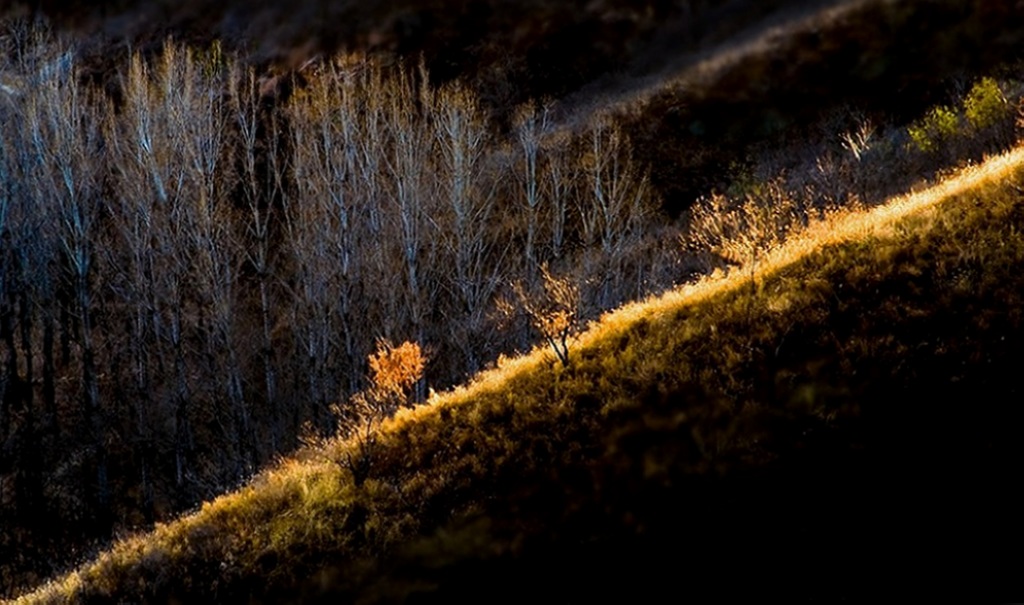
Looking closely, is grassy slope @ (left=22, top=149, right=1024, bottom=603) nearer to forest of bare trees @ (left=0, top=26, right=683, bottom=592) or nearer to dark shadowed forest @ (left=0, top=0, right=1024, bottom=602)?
dark shadowed forest @ (left=0, top=0, right=1024, bottom=602)

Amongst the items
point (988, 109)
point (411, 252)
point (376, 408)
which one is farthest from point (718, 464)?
point (988, 109)

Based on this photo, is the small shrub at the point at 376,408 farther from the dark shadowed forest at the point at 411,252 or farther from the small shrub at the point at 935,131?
the small shrub at the point at 935,131

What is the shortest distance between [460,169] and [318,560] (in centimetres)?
2004

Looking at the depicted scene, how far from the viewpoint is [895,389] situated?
10.2m

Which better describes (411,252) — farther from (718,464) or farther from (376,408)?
(718,464)

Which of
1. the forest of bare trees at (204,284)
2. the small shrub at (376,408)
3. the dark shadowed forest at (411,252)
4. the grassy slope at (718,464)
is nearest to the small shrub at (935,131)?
the dark shadowed forest at (411,252)

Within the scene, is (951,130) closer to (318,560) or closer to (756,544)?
(756,544)

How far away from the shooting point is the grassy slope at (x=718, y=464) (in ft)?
27.6

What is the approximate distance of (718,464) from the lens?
10.1 meters

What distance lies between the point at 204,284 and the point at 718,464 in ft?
71.1

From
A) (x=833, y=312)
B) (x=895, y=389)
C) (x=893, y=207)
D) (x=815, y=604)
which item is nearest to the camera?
(x=815, y=604)

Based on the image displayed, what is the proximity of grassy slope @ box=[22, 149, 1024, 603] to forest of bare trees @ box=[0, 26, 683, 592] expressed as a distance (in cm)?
1282

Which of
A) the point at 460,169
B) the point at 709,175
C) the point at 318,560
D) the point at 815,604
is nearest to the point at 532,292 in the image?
the point at 460,169

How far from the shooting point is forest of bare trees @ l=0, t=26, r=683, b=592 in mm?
26531
